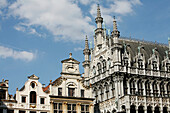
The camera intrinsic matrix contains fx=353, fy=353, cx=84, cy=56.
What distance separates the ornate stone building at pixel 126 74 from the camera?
64.3m

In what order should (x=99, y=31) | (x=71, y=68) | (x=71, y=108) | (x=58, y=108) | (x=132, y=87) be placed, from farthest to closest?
1. (x=99, y=31)
2. (x=132, y=87)
3. (x=71, y=68)
4. (x=71, y=108)
5. (x=58, y=108)

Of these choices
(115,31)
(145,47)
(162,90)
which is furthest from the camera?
(145,47)

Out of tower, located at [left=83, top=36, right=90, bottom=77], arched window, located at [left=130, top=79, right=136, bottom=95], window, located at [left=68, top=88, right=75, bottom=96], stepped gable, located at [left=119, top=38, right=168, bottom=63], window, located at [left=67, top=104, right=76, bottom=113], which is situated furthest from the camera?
tower, located at [left=83, top=36, right=90, bottom=77]

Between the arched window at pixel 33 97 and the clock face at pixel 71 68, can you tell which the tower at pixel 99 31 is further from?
the arched window at pixel 33 97

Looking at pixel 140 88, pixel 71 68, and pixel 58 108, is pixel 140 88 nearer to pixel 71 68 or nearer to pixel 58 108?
pixel 71 68

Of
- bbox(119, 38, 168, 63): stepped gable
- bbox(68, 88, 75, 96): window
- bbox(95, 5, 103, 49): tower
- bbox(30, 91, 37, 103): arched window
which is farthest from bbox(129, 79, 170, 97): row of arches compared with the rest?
bbox(30, 91, 37, 103): arched window

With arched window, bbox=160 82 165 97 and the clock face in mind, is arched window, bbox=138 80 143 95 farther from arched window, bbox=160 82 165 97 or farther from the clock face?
the clock face

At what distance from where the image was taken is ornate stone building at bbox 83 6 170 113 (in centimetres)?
6431

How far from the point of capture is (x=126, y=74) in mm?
66438

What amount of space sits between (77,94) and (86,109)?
286cm

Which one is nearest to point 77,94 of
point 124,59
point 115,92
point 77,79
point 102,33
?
point 77,79

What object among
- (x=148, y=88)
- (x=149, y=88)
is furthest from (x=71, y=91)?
(x=149, y=88)

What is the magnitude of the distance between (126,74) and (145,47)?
12174mm

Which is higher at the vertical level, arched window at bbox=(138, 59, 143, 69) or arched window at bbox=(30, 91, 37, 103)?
arched window at bbox=(138, 59, 143, 69)
